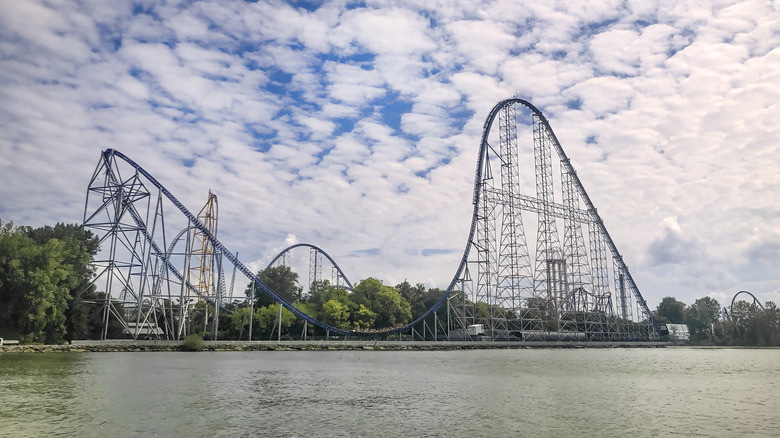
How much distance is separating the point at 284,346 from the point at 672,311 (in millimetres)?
96363

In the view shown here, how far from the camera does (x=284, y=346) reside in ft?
163

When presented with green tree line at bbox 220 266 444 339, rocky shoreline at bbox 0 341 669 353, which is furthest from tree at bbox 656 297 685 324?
green tree line at bbox 220 266 444 339

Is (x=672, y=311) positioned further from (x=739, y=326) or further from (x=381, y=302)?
(x=381, y=302)

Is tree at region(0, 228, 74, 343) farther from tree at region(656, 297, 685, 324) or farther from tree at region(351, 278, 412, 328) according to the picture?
tree at region(656, 297, 685, 324)

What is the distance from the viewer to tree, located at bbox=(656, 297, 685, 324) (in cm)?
11425

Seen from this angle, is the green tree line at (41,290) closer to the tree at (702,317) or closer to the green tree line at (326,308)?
the green tree line at (326,308)

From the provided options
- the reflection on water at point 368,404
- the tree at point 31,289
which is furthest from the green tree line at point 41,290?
the reflection on water at point 368,404

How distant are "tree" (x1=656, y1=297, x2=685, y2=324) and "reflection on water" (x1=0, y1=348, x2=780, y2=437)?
328ft

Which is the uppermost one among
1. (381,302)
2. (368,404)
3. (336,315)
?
(381,302)

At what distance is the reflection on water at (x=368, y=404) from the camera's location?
11773 mm

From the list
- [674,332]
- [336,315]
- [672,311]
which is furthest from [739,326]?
[336,315]

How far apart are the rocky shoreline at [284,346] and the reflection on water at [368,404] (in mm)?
13864

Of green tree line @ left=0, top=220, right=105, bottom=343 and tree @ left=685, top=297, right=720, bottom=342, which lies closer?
green tree line @ left=0, top=220, right=105, bottom=343

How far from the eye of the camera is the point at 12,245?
37594 mm
